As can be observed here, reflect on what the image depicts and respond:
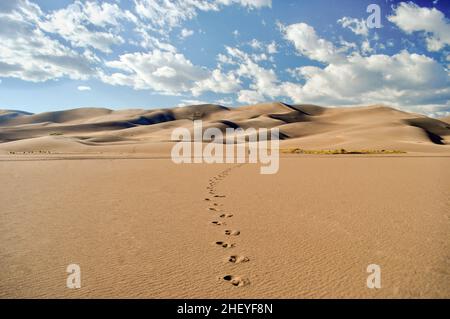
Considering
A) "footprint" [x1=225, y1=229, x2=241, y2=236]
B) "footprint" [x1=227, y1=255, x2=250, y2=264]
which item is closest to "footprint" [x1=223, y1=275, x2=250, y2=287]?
"footprint" [x1=227, y1=255, x2=250, y2=264]

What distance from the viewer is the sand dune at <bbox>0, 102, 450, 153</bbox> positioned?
1934 inches

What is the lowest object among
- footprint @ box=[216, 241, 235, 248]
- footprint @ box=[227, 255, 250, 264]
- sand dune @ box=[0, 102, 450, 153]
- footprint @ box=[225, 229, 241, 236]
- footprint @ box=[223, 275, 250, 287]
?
footprint @ box=[223, 275, 250, 287]

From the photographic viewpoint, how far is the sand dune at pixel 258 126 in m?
49.1

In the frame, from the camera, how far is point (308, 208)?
24.7 ft

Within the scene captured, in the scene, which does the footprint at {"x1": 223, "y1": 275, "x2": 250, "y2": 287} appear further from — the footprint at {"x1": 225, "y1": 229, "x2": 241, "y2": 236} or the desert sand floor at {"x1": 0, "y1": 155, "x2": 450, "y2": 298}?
the footprint at {"x1": 225, "y1": 229, "x2": 241, "y2": 236}

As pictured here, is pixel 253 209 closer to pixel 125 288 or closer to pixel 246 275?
pixel 246 275

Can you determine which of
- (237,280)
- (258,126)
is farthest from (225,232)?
(258,126)

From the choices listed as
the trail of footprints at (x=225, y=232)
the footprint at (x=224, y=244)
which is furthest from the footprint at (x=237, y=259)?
the footprint at (x=224, y=244)

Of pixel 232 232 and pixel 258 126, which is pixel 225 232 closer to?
pixel 232 232

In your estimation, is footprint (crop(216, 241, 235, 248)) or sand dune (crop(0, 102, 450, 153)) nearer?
footprint (crop(216, 241, 235, 248))

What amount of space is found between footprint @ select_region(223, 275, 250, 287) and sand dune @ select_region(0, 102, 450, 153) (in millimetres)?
42114

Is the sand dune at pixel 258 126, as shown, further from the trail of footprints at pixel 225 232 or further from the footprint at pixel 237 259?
the footprint at pixel 237 259

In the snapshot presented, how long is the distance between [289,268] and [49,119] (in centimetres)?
20512

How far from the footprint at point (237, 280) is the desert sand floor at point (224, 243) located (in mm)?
12
